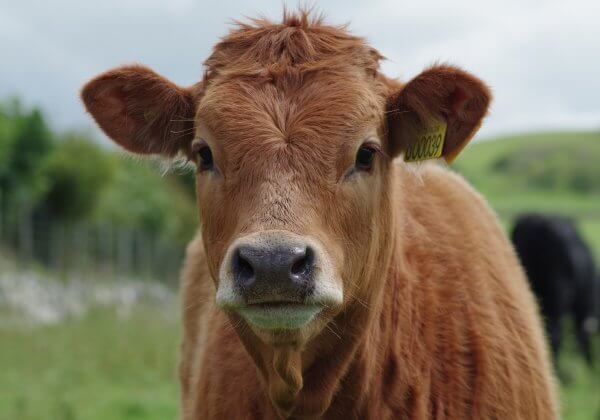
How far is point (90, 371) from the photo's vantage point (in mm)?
14008

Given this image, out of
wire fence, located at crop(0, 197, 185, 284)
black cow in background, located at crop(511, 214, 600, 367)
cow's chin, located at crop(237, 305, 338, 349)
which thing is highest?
cow's chin, located at crop(237, 305, 338, 349)

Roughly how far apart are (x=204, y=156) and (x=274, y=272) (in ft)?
3.68

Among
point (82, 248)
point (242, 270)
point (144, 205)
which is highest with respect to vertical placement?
point (242, 270)

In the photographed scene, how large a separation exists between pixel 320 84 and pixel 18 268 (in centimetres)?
2787

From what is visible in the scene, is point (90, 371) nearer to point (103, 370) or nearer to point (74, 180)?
point (103, 370)

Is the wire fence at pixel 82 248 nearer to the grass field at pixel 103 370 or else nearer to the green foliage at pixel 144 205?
the green foliage at pixel 144 205

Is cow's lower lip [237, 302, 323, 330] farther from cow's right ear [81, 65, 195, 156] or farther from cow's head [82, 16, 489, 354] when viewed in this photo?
cow's right ear [81, 65, 195, 156]

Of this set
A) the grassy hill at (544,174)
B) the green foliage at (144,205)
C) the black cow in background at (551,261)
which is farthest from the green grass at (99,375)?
the grassy hill at (544,174)

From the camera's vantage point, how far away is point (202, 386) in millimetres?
5086

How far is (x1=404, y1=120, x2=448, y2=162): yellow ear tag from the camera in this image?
4598mm

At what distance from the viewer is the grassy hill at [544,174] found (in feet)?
182

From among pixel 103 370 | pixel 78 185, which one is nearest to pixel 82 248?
pixel 78 185

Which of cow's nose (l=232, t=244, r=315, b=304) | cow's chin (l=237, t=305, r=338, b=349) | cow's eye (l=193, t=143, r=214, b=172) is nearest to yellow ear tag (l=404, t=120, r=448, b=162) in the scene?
cow's eye (l=193, t=143, r=214, b=172)

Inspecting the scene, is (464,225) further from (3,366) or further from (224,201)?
(3,366)
